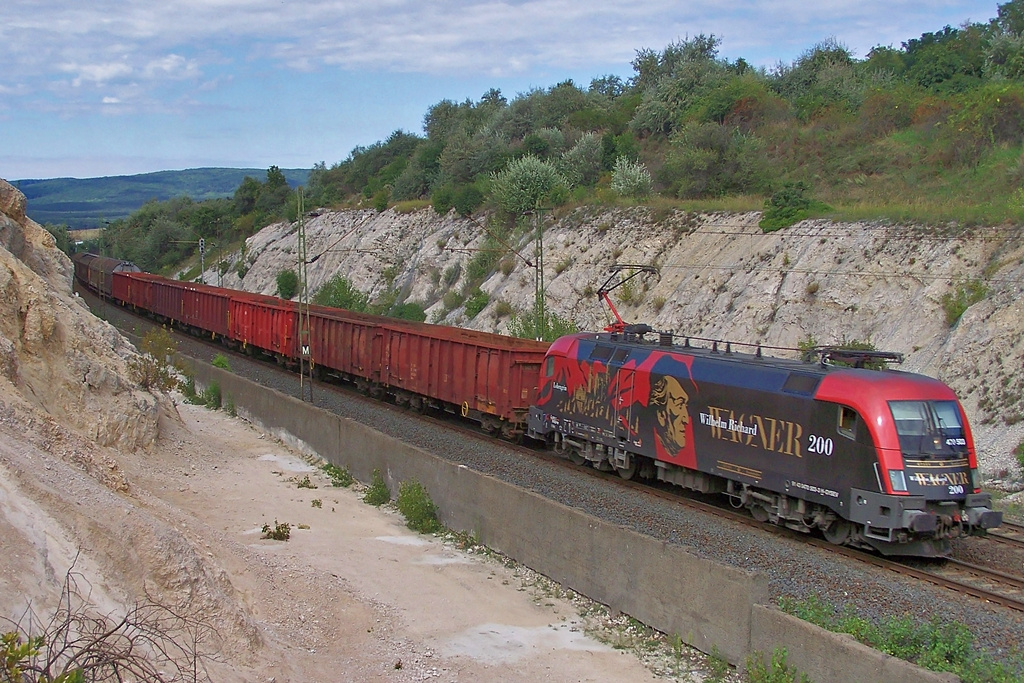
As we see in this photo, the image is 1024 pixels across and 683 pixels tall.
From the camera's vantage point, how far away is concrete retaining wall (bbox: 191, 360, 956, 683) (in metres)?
9.03

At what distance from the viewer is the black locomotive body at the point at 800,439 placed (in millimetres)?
12727

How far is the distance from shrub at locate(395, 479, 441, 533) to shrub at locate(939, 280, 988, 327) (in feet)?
56.9

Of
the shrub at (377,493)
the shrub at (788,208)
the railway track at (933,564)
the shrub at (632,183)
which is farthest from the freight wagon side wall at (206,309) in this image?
the railway track at (933,564)

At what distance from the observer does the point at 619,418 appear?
1791cm

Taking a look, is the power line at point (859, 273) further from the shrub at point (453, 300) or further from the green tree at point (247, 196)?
the green tree at point (247, 196)

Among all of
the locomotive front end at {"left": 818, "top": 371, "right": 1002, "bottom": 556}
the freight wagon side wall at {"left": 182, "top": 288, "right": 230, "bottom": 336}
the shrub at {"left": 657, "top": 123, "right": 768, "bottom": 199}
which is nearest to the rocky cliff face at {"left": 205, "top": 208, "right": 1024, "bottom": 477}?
the shrub at {"left": 657, "top": 123, "right": 768, "bottom": 199}

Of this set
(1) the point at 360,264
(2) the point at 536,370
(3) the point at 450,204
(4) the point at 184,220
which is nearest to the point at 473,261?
(3) the point at 450,204

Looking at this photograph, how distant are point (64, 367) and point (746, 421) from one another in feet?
46.3

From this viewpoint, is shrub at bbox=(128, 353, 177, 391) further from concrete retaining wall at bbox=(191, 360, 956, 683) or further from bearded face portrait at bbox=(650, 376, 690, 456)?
bearded face portrait at bbox=(650, 376, 690, 456)

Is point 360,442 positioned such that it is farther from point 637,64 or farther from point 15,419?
point 637,64

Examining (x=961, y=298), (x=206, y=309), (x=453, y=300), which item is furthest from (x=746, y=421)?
(x=453, y=300)

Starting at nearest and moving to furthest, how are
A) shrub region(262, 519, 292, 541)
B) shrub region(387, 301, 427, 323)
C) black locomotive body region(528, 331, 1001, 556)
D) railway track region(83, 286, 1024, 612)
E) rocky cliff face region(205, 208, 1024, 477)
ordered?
railway track region(83, 286, 1024, 612), black locomotive body region(528, 331, 1001, 556), shrub region(262, 519, 292, 541), rocky cliff face region(205, 208, 1024, 477), shrub region(387, 301, 427, 323)

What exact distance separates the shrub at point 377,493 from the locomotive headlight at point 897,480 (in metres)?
9.76

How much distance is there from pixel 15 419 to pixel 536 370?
11343mm
